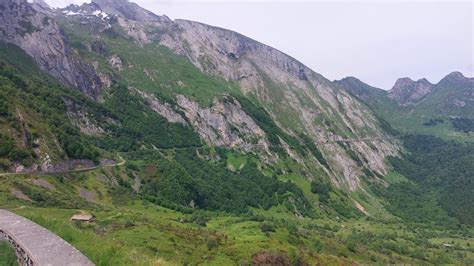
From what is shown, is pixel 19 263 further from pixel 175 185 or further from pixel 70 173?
pixel 175 185

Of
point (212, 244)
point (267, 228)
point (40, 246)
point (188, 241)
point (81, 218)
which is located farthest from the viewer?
point (267, 228)

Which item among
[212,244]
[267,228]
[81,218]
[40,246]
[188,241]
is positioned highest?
[40,246]

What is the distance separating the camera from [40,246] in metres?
23.4

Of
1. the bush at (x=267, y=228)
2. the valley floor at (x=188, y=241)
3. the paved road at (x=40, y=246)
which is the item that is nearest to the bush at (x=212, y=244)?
the valley floor at (x=188, y=241)

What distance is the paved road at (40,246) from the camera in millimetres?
21234

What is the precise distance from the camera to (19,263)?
79.4ft

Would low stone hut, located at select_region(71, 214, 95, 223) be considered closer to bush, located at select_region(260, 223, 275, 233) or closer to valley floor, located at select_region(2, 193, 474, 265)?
valley floor, located at select_region(2, 193, 474, 265)

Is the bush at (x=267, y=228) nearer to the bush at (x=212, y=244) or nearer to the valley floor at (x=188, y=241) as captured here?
the valley floor at (x=188, y=241)

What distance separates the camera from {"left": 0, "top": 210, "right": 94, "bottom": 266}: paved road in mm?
21234

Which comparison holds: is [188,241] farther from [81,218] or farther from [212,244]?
[81,218]

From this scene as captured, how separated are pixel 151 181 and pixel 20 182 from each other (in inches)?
3088

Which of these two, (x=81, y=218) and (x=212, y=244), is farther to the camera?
(x=212, y=244)

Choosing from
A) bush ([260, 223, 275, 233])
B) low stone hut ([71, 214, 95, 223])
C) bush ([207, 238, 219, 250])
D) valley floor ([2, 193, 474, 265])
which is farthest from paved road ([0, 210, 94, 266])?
bush ([260, 223, 275, 233])

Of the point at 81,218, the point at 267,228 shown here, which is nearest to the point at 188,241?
the point at 81,218
